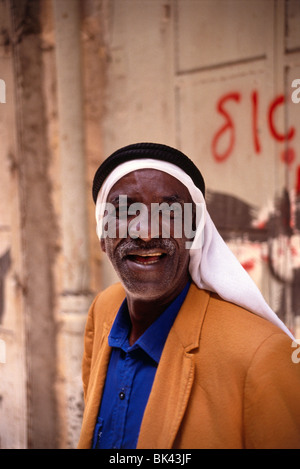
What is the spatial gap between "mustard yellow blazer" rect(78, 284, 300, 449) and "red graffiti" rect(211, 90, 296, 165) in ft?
5.67

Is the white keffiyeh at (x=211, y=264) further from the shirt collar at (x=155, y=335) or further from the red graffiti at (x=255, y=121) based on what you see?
the red graffiti at (x=255, y=121)

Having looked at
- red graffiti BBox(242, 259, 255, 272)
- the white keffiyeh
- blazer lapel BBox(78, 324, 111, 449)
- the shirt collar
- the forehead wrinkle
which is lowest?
blazer lapel BBox(78, 324, 111, 449)

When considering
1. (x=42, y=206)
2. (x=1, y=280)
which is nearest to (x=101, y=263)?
(x=42, y=206)

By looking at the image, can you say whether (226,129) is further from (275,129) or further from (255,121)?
(275,129)

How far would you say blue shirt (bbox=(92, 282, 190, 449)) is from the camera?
1501mm

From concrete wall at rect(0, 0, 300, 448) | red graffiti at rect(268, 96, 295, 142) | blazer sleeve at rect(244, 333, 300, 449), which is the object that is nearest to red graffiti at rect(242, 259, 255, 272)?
concrete wall at rect(0, 0, 300, 448)

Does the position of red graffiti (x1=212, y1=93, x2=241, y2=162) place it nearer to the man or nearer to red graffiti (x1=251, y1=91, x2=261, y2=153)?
red graffiti (x1=251, y1=91, x2=261, y2=153)

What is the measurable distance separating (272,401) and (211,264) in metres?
0.60

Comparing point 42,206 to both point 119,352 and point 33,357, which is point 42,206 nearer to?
point 33,357

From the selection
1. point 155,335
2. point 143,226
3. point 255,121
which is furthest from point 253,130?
point 155,335

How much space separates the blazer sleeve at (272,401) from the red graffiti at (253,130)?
1.89 m

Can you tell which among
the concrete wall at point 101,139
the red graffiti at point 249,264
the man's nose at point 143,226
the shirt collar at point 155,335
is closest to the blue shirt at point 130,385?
the shirt collar at point 155,335

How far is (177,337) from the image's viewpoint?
1.52 m

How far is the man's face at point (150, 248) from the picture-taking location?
1.59 metres
